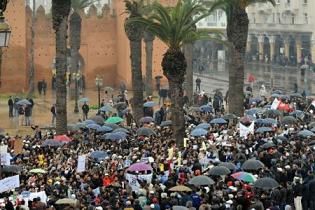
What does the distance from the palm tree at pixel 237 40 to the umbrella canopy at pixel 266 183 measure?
17.8 metres

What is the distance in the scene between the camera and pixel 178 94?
3362 cm

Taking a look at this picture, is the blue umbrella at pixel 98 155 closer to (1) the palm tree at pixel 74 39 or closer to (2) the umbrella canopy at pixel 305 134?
(2) the umbrella canopy at pixel 305 134

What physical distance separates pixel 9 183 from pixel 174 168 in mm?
5817

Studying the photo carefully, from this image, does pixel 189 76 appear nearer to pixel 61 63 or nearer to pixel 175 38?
pixel 61 63

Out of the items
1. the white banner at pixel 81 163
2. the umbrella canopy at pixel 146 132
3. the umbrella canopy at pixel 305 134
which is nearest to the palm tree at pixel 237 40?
the umbrella canopy at pixel 146 132

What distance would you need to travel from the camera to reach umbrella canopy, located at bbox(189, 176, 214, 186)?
72.0 ft

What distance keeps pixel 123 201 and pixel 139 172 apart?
3.32 metres

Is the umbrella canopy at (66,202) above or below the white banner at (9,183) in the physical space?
below

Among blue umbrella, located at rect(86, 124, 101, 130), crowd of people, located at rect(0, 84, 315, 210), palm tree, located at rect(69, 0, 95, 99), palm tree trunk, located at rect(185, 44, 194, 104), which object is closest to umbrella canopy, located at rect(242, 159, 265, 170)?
crowd of people, located at rect(0, 84, 315, 210)

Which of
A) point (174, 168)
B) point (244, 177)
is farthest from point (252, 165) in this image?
point (174, 168)

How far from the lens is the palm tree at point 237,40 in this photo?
38.9 m

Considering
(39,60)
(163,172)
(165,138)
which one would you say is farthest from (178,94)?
(39,60)

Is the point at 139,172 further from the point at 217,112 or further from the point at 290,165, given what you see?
the point at 217,112

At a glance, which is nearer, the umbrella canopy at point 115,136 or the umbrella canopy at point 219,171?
the umbrella canopy at point 219,171
